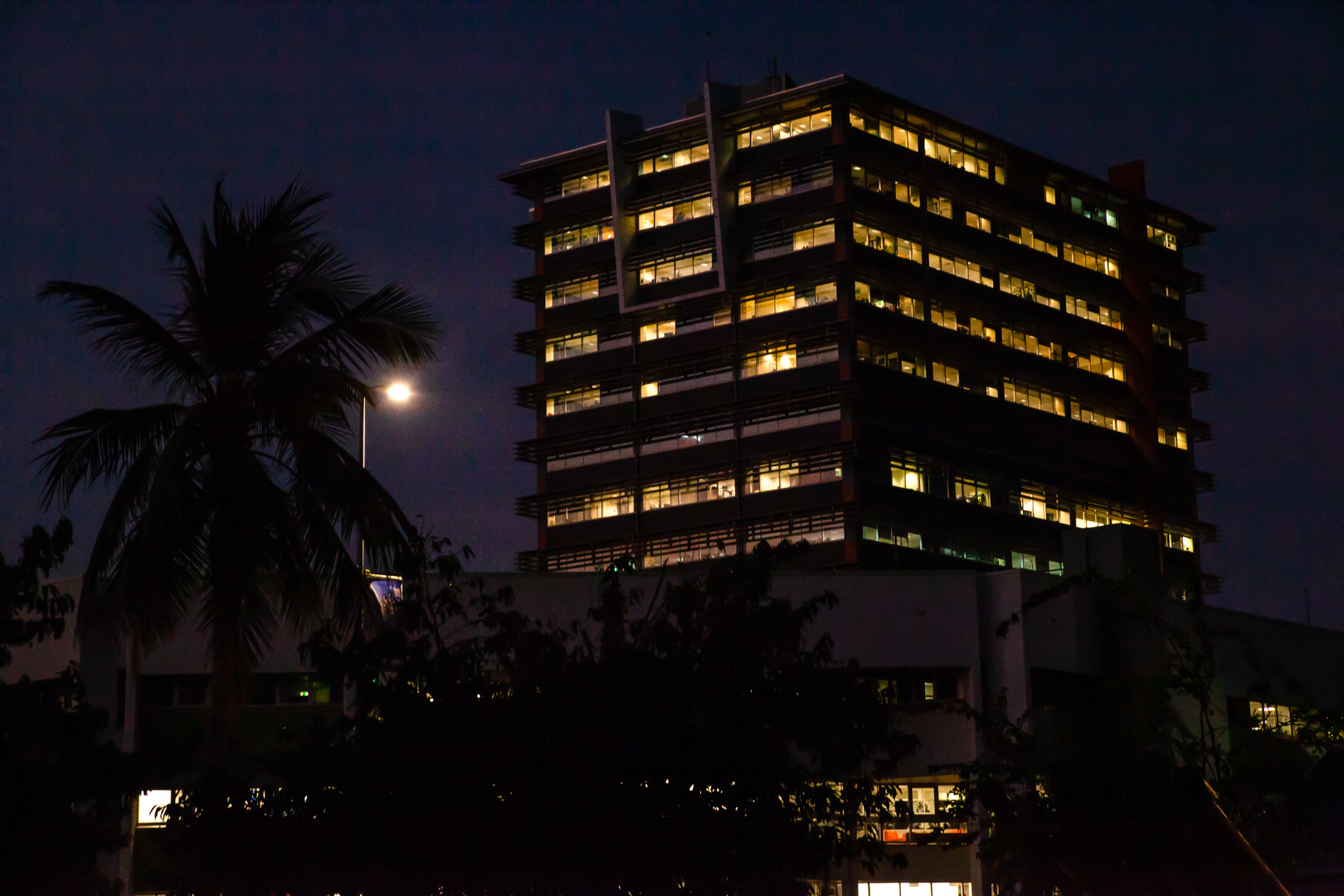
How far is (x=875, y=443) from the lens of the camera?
370 ft

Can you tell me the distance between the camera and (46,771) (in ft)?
74.3

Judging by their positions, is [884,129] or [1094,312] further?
[1094,312]

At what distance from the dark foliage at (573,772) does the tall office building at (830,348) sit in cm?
A: 8836

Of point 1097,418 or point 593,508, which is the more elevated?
point 1097,418

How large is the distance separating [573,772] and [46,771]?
23.0 ft

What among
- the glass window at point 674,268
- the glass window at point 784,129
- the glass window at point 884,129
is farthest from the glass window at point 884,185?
the glass window at point 674,268

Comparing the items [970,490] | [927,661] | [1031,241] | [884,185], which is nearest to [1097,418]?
[1031,241]

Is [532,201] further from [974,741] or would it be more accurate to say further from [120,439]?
[120,439]

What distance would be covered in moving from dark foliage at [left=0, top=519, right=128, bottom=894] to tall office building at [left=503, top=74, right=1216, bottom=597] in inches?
3445

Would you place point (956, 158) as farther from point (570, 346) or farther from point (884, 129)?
point (570, 346)

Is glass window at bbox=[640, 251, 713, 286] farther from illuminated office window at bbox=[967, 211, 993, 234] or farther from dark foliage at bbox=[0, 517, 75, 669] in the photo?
dark foliage at bbox=[0, 517, 75, 669]

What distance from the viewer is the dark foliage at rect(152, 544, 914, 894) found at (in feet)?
65.5

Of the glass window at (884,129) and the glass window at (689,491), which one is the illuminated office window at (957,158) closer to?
the glass window at (884,129)

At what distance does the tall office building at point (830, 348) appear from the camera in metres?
114
